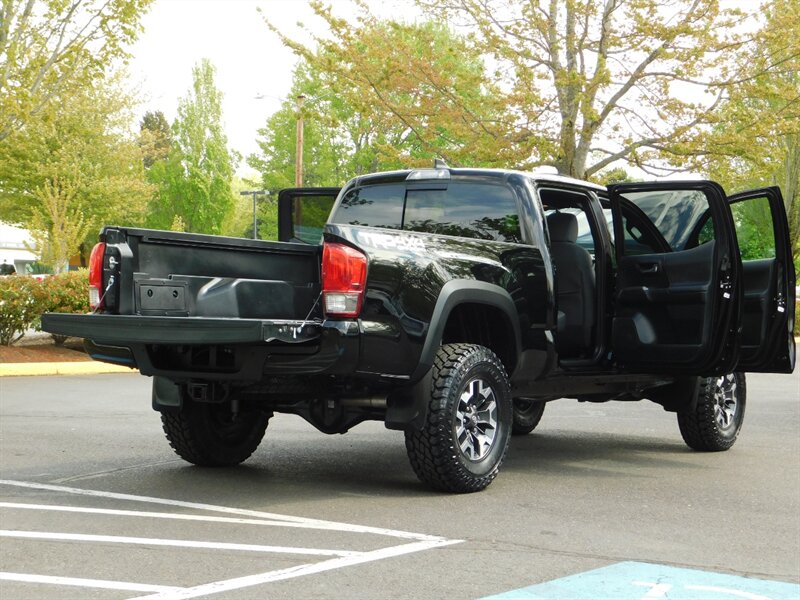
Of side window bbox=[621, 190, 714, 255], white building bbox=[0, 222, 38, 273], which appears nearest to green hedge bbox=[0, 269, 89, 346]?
side window bbox=[621, 190, 714, 255]

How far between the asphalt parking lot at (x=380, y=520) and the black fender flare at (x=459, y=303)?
0.88 meters

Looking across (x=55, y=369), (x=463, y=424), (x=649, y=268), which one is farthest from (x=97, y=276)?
(x=55, y=369)

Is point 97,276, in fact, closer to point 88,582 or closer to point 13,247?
point 88,582

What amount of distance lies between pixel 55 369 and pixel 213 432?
9.67m

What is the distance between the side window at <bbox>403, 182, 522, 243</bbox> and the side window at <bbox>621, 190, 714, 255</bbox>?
3.64 ft

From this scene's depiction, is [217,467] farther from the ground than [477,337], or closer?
closer

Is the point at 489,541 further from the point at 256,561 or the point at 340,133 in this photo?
the point at 340,133

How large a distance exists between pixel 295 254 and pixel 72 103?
39819mm

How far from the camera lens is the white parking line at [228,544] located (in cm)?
466

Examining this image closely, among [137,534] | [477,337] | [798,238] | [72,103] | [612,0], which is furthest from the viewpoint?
[72,103]

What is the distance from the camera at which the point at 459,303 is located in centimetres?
703

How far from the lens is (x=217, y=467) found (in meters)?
8.06

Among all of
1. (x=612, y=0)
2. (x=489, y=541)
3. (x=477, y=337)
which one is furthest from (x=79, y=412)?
(x=612, y=0)

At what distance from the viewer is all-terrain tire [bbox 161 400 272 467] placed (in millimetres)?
7777
